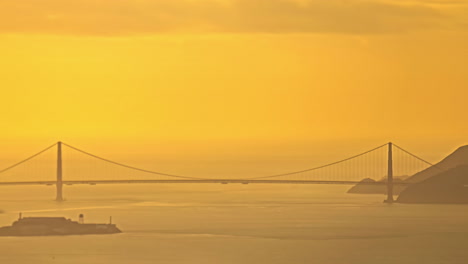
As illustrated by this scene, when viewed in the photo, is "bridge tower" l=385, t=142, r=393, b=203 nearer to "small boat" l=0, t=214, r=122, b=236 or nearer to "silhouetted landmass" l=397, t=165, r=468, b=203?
"silhouetted landmass" l=397, t=165, r=468, b=203

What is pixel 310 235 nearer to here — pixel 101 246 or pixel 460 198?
pixel 101 246

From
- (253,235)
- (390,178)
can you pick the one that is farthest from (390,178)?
→ (253,235)

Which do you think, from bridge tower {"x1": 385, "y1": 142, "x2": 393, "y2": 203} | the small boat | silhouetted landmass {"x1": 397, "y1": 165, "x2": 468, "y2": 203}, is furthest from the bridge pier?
the small boat

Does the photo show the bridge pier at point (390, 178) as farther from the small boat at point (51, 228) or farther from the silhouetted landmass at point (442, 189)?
the small boat at point (51, 228)

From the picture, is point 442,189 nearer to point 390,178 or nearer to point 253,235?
point 390,178

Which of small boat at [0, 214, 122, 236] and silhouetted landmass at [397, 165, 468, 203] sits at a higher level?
silhouetted landmass at [397, 165, 468, 203]
